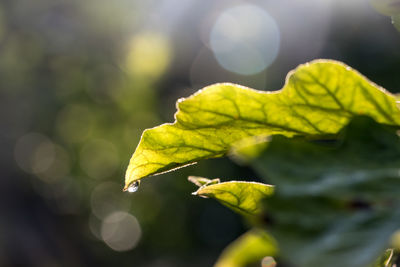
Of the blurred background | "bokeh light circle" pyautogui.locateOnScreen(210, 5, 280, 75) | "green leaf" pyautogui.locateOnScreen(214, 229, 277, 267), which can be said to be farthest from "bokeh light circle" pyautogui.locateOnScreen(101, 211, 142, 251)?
"green leaf" pyautogui.locateOnScreen(214, 229, 277, 267)

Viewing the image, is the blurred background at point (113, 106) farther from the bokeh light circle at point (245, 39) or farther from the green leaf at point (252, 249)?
the green leaf at point (252, 249)

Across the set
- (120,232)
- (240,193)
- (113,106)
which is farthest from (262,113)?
(120,232)

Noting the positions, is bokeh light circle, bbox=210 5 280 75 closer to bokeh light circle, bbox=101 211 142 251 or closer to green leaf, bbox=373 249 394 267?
bokeh light circle, bbox=101 211 142 251

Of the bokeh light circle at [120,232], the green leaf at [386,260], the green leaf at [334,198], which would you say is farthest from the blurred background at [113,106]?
the green leaf at [334,198]

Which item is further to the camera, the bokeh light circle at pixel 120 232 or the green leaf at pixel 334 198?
the bokeh light circle at pixel 120 232

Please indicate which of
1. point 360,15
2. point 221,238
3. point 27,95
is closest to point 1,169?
point 27,95

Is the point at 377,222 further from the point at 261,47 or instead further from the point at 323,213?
the point at 261,47
